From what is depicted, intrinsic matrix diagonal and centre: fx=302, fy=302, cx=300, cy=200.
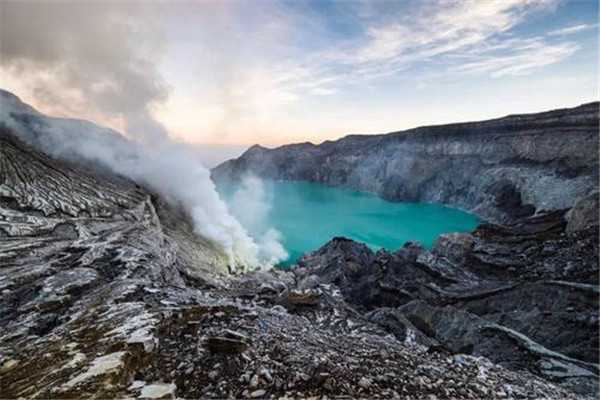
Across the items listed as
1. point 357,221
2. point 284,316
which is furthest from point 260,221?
point 284,316

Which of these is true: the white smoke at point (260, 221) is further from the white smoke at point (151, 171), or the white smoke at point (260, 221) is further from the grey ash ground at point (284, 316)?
the grey ash ground at point (284, 316)

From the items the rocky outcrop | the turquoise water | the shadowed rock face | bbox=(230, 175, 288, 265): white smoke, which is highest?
the shadowed rock face

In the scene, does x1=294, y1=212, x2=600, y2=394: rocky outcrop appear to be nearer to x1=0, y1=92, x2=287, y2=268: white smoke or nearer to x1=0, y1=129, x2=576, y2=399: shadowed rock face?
x1=0, y1=129, x2=576, y2=399: shadowed rock face

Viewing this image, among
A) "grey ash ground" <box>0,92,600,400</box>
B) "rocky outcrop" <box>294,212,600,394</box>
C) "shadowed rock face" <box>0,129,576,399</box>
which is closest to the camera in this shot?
"shadowed rock face" <box>0,129,576,399</box>

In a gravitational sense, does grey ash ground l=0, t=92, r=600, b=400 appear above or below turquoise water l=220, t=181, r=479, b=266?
above

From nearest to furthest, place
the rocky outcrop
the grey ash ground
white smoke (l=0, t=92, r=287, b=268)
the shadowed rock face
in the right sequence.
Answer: the shadowed rock face < the grey ash ground < the rocky outcrop < white smoke (l=0, t=92, r=287, b=268)

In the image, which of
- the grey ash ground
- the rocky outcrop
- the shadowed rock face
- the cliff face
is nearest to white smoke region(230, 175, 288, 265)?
the rocky outcrop

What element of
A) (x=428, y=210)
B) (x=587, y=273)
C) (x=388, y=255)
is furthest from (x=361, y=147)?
(x=587, y=273)
